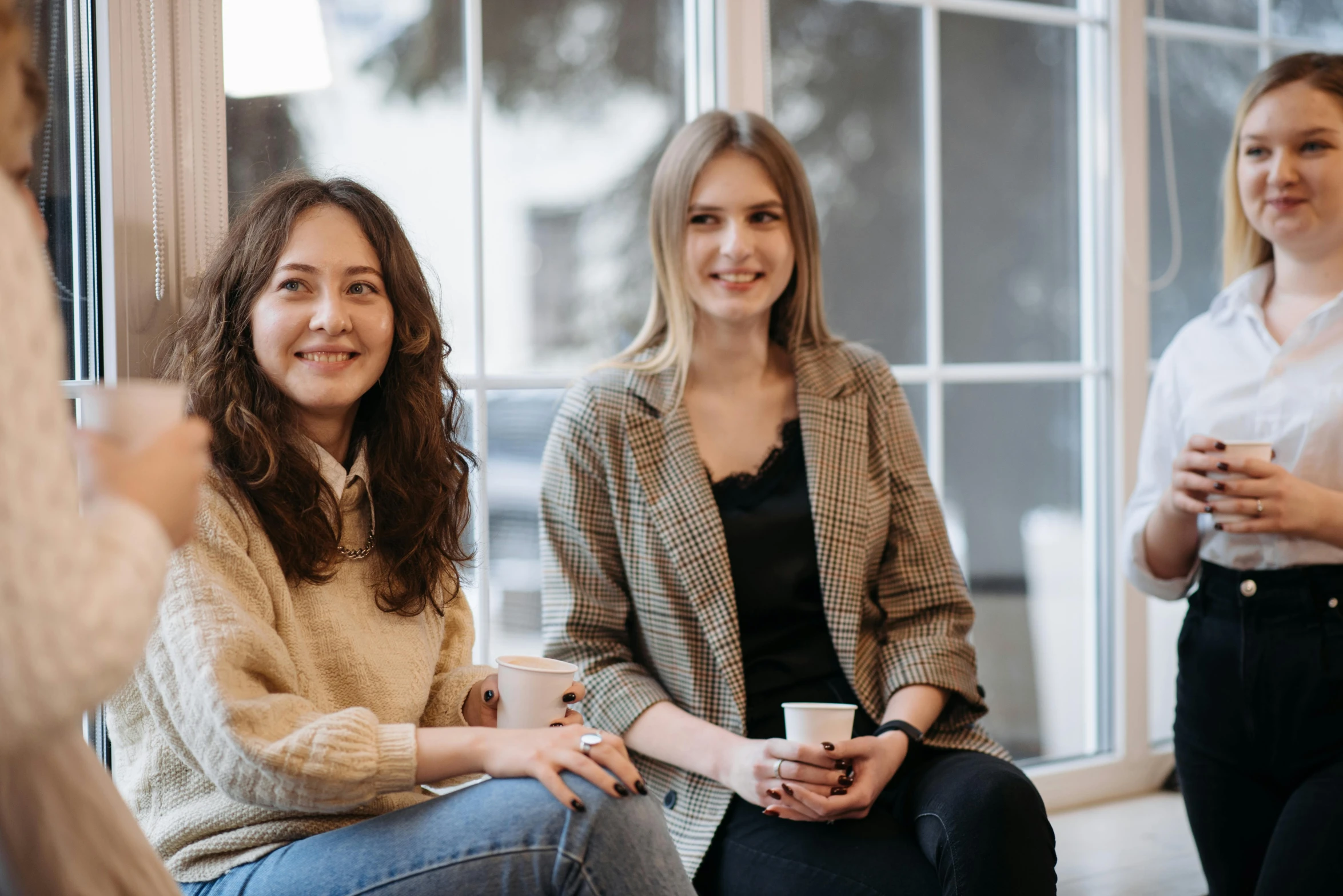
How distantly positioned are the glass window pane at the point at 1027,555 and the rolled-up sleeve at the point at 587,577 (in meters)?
1.06

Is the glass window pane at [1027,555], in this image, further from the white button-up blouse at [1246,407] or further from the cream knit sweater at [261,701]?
the cream knit sweater at [261,701]

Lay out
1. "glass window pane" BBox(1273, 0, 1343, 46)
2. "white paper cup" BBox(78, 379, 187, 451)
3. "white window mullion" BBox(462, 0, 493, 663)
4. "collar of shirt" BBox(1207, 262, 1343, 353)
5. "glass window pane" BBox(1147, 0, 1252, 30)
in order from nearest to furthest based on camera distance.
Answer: "white paper cup" BBox(78, 379, 187, 451) < "collar of shirt" BBox(1207, 262, 1343, 353) < "white window mullion" BBox(462, 0, 493, 663) < "glass window pane" BBox(1147, 0, 1252, 30) < "glass window pane" BBox(1273, 0, 1343, 46)

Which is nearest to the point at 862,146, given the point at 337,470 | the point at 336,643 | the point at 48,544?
the point at 337,470

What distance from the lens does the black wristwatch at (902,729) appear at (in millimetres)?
1665

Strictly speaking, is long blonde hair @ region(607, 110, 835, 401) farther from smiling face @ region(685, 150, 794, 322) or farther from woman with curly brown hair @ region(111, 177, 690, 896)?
woman with curly brown hair @ region(111, 177, 690, 896)

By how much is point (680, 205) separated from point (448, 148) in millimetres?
430

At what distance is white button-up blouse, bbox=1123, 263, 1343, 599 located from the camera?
1.80m

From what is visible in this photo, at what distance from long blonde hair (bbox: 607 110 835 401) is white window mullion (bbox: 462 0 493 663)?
0.88 feet

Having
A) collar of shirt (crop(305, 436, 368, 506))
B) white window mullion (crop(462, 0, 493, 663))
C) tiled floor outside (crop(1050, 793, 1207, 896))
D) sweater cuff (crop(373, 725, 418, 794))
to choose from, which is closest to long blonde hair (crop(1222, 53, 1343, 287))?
tiled floor outside (crop(1050, 793, 1207, 896))

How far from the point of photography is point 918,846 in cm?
158

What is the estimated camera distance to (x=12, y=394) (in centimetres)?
73

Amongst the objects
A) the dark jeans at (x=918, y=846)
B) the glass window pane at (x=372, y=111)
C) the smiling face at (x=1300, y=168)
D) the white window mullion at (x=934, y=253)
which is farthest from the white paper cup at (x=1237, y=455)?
the glass window pane at (x=372, y=111)

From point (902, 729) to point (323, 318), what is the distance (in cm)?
99

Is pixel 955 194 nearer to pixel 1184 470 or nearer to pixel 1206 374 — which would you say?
pixel 1206 374
